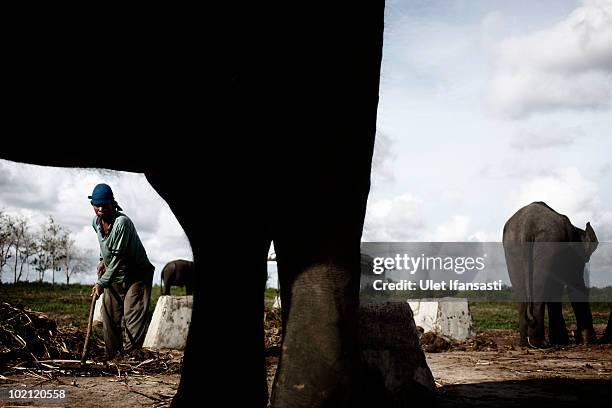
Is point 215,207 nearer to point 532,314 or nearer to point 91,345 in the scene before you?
point 91,345

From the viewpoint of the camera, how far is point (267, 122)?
7.82ft

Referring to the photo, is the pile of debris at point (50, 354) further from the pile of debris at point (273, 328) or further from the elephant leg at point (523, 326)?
the elephant leg at point (523, 326)

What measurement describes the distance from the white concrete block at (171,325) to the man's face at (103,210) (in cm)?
126

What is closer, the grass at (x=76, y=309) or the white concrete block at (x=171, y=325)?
the white concrete block at (x=171, y=325)

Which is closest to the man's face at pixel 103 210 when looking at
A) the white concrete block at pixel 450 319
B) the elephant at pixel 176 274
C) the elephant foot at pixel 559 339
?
the white concrete block at pixel 450 319

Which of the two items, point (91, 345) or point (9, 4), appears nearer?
point (9, 4)

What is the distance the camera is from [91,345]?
702 centimetres

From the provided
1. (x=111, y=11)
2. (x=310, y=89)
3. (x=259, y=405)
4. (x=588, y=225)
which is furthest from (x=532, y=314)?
(x=111, y=11)

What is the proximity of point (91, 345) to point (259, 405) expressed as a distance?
4.62 metres

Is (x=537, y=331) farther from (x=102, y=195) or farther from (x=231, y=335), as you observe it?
(x=231, y=335)

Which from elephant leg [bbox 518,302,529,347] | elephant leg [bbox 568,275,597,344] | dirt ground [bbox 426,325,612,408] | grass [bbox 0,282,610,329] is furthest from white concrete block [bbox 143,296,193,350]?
elephant leg [bbox 568,275,597,344]

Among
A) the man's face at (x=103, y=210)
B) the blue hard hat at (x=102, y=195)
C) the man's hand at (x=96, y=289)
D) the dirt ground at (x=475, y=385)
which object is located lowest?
the dirt ground at (x=475, y=385)

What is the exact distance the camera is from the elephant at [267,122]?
2.21m

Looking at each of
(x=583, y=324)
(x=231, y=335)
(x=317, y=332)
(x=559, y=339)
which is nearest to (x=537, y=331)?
(x=559, y=339)
